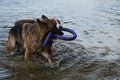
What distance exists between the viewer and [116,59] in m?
6.98

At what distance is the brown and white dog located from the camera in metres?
5.96

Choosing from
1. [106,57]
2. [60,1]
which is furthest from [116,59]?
[60,1]

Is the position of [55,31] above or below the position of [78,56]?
above

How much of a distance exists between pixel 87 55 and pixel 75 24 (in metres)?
4.07

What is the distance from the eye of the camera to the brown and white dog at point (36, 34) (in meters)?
5.96

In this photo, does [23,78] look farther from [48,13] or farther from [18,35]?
[48,13]

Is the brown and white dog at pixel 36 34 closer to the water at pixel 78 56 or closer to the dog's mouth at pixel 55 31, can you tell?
the dog's mouth at pixel 55 31

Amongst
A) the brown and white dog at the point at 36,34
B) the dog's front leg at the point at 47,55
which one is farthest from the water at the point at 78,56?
the brown and white dog at the point at 36,34

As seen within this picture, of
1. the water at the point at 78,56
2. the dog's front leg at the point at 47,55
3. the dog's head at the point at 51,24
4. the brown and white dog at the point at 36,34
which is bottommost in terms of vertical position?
the water at the point at 78,56

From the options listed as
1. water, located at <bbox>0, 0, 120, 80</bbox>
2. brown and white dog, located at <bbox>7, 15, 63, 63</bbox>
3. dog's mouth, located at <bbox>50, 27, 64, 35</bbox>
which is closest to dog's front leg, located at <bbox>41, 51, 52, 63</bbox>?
brown and white dog, located at <bbox>7, 15, 63, 63</bbox>

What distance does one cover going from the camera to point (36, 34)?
6188mm

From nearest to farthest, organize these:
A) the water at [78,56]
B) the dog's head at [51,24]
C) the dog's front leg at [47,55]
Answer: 1. the dog's head at [51,24]
2. the water at [78,56]
3. the dog's front leg at [47,55]

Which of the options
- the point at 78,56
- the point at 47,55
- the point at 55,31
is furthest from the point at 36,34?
the point at 78,56

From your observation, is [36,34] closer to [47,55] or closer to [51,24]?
[51,24]
